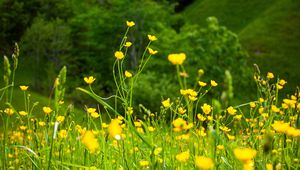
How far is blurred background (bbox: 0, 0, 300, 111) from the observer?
27.2 metres

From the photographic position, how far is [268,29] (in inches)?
1591

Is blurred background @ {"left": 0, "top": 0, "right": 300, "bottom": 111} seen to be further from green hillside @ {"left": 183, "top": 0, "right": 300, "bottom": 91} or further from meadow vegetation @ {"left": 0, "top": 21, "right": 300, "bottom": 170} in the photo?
meadow vegetation @ {"left": 0, "top": 21, "right": 300, "bottom": 170}

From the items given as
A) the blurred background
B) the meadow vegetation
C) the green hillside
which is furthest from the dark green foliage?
the meadow vegetation

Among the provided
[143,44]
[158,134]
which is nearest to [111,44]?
[143,44]

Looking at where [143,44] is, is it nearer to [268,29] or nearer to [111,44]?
[111,44]

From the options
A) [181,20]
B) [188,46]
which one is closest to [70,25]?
[181,20]

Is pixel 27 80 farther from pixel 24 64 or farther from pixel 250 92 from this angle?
pixel 250 92

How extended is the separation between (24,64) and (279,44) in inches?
996

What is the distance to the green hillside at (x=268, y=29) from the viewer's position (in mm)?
35812

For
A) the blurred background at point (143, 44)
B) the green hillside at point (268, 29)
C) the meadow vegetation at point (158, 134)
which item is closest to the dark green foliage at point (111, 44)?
the blurred background at point (143, 44)

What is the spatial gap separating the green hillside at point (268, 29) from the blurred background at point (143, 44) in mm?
82

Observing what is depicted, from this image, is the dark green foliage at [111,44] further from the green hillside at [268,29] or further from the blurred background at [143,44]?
the green hillside at [268,29]

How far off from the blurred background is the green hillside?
0.27 feet

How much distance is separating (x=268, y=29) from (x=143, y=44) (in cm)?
1147
